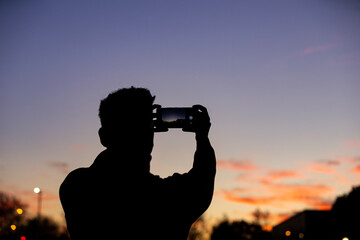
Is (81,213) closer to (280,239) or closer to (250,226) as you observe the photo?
(280,239)

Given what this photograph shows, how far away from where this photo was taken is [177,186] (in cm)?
297

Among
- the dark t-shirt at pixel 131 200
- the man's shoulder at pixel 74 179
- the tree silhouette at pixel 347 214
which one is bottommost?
the dark t-shirt at pixel 131 200

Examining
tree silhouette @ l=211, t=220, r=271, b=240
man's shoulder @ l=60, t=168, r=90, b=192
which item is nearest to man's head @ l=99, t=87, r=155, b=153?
man's shoulder @ l=60, t=168, r=90, b=192

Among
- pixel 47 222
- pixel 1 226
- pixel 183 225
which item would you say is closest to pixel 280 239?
pixel 47 222

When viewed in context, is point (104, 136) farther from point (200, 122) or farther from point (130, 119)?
point (200, 122)

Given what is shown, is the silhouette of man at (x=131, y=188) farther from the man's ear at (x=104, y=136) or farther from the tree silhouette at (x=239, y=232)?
the tree silhouette at (x=239, y=232)

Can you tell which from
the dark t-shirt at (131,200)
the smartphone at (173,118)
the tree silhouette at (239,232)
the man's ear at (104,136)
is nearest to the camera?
the dark t-shirt at (131,200)

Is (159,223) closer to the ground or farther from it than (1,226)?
closer to the ground

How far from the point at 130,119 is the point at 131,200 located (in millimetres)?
460

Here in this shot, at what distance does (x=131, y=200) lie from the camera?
3006mm

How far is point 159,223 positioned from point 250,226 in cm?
13436

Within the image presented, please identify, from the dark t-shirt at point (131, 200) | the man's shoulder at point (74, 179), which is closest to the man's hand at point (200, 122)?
the dark t-shirt at point (131, 200)

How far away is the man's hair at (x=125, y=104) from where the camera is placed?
9.96ft

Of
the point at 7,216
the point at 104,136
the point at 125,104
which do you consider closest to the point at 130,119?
the point at 125,104
